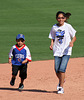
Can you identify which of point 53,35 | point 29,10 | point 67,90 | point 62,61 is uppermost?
point 29,10

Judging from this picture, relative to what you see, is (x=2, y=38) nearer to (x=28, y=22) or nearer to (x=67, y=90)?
(x=28, y=22)

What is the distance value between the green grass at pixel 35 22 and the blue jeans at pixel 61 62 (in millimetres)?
5528

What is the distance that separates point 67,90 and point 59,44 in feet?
4.47

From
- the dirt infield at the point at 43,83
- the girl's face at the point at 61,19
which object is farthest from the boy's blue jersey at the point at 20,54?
the girl's face at the point at 61,19

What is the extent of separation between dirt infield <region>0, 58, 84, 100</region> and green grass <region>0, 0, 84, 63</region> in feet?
5.41

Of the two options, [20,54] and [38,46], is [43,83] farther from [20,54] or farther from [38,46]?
[38,46]

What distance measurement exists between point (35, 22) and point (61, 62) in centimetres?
1480

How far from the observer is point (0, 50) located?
16.8 m

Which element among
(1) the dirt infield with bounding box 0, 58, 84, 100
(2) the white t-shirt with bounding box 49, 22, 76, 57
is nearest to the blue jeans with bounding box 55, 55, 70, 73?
(2) the white t-shirt with bounding box 49, 22, 76, 57

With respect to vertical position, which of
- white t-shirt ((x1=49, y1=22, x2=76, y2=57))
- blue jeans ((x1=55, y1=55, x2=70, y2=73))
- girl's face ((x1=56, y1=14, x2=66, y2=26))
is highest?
girl's face ((x1=56, y1=14, x2=66, y2=26))

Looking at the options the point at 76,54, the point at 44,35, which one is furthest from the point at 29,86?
the point at 44,35

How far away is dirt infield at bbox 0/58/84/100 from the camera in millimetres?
9312

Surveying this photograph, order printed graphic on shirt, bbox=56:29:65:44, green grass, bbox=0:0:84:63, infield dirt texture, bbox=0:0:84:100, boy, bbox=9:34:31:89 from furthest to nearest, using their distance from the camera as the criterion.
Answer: green grass, bbox=0:0:84:63, infield dirt texture, bbox=0:0:84:100, boy, bbox=9:34:31:89, printed graphic on shirt, bbox=56:29:65:44

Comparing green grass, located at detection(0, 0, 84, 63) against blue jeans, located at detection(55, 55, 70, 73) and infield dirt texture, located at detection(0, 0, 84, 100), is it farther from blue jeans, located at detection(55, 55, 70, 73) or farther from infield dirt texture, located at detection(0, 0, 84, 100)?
blue jeans, located at detection(55, 55, 70, 73)
